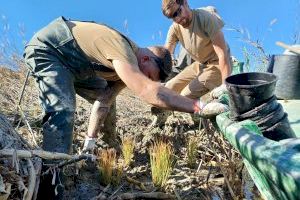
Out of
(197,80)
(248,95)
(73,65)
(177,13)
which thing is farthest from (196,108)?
(197,80)

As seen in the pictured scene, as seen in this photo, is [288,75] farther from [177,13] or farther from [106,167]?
[106,167]

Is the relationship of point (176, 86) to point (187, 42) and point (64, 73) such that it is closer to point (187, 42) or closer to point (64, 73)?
point (187, 42)

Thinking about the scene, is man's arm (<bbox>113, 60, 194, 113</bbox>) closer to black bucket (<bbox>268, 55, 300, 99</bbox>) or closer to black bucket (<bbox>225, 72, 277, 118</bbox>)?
black bucket (<bbox>225, 72, 277, 118</bbox>)

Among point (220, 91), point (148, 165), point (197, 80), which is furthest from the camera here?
point (197, 80)

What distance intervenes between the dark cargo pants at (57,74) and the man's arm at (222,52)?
1.56 meters

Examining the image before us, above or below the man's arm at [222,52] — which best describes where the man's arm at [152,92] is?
below

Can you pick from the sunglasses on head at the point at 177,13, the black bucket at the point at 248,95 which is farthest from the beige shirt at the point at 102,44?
the sunglasses on head at the point at 177,13

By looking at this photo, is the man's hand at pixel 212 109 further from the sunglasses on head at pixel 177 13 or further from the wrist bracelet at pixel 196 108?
the sunglasses on head at pixel 177 13

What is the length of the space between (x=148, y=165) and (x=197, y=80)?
127 cm

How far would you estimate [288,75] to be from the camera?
14.7 ft

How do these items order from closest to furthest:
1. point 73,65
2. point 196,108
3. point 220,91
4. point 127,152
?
Answer: point 196,108, point 220,91, point 73,65, point 127,152

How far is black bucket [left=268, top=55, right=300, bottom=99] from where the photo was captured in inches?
174

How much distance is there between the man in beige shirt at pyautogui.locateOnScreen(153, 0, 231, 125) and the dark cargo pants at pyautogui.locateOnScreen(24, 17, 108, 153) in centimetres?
140

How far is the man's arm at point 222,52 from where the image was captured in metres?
5.02
